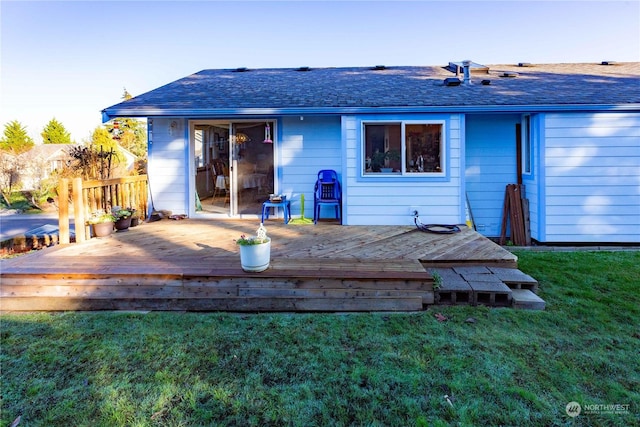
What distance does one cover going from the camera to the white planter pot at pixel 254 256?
10.6 feet

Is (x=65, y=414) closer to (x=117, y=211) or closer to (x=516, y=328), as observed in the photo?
(x=516, y=328)

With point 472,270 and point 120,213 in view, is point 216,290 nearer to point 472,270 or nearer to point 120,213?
point 472,270

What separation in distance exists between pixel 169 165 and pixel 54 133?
30455 millimetres

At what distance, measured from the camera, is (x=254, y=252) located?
323 centimetres

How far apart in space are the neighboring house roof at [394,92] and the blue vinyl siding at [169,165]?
612mm

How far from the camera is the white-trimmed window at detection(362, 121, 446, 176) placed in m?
5.96

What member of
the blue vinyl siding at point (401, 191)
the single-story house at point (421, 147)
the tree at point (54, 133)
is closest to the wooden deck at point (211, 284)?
the blue vinyl siding at point (401, 191)

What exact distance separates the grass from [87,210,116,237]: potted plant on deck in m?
2.04

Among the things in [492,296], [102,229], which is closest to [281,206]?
[102,229]

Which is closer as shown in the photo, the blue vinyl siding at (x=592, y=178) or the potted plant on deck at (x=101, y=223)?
the potted plant on deck at (x=101, y=223)

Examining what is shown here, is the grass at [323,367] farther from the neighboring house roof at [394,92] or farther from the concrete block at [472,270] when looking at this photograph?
the neighboring house roof at [394,92]

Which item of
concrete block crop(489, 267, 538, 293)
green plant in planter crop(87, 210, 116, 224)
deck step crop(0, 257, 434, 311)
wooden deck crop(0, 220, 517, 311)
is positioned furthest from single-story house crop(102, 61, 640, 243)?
deck step crop(0, 257, 434, 311)

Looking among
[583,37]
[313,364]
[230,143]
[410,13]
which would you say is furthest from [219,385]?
[583,37]

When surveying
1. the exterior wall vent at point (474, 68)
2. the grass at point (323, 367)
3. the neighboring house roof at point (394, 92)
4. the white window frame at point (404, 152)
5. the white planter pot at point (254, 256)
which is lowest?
the grass at point (323, 367)
